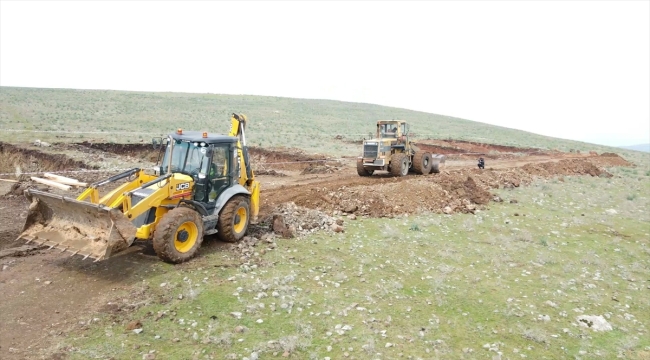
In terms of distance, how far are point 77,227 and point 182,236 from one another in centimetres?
197

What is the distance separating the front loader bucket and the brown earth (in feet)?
2.20

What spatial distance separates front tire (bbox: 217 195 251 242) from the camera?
10.1 metres

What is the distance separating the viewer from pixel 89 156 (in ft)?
74.8

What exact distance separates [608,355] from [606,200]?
14886 mm

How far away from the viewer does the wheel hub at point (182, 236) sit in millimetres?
9070

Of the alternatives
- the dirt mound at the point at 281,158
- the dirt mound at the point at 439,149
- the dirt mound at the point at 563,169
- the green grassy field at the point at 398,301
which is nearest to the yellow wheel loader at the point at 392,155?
the dirt mound at the point at 281,158

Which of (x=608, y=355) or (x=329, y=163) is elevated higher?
(x=329, y=163)

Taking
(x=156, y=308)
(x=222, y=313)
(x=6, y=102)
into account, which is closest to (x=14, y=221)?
(x=156, y=308)

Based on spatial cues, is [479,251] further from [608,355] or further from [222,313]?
[222,313]

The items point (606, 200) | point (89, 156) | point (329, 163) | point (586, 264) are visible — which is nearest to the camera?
point (586, 264)

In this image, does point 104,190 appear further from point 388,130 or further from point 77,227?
point 388,130

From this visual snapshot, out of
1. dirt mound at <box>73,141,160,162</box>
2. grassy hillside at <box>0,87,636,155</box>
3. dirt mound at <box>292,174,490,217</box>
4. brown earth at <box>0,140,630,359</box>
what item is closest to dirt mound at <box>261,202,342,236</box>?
brown earth at <box>0,140,630,359</box>

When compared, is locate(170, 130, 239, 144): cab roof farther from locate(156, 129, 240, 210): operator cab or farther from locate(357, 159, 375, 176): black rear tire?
locate(357, 159, 375, 176): black rear tire

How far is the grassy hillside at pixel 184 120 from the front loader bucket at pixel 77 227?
20538mm
